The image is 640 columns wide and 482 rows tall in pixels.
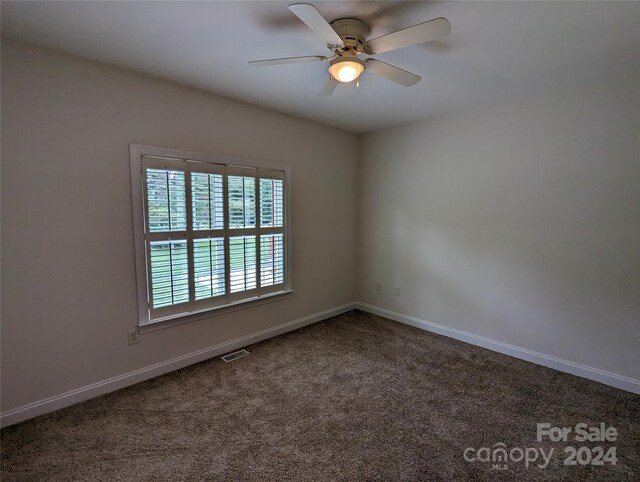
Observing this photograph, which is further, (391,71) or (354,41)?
(391,71)

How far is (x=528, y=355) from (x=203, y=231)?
3344 millimetres

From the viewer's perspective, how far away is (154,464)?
5.74ft

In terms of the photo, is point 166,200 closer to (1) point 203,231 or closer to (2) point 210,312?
(1) point 203,231

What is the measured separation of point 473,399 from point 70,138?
356 centimetres

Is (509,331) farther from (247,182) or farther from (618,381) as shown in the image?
(247,182)

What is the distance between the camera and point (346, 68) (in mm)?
1873

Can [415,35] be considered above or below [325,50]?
below

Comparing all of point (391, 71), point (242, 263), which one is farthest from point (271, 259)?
point (391, 71)

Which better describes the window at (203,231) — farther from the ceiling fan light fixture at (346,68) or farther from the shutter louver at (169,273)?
the ceiling fan light fixture at (346,68)

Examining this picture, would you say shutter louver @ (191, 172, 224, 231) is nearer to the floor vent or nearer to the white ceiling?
the white ceiling

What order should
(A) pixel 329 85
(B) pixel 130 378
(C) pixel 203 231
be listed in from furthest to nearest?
(C) pixel 203 231 < (B) pixel 130 378 < (A) pixel 329 85

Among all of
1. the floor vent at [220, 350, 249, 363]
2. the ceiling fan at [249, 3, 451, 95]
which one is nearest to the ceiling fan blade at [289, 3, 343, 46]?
the ceiling fan at [249, 3, 451, 95]

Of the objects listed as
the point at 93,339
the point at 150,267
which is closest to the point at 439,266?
the point at 150,267

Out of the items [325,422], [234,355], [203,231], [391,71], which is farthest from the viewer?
[234,355]
